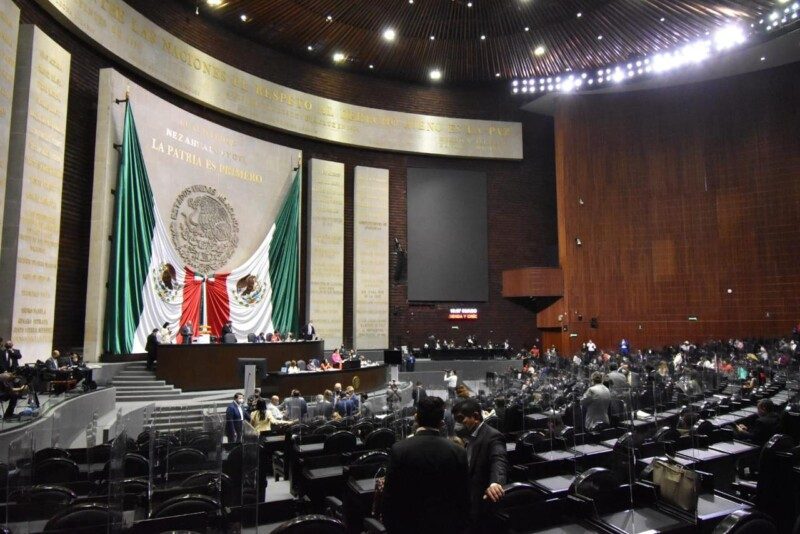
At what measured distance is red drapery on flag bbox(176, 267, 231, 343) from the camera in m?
17.1

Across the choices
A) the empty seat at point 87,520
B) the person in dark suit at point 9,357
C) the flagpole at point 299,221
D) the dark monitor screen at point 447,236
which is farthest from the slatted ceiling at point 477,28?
the empty seat at point 87,520

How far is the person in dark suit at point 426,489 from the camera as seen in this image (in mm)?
2500

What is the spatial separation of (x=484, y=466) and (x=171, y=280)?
1520 centimetres

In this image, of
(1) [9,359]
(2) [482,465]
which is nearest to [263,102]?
(1) [9,359]

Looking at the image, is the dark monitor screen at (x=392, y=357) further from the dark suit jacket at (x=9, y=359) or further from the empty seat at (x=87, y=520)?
the empty seat at (x=87, y=520)

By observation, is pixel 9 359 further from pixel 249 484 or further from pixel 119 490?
pixel 249 484

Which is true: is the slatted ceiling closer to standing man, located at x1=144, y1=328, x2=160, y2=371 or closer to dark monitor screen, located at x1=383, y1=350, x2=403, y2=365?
standing man, located at x1=144, y1=328, x2=160, y2=371

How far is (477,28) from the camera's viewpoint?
2089cm

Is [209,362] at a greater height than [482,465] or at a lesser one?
lesser

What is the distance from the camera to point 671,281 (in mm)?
23391

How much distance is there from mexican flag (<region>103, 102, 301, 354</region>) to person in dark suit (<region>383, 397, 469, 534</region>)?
44.8 feet

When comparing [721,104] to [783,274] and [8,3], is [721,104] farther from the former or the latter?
[8,3]

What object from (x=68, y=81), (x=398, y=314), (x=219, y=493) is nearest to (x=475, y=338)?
(x=398, y=314)

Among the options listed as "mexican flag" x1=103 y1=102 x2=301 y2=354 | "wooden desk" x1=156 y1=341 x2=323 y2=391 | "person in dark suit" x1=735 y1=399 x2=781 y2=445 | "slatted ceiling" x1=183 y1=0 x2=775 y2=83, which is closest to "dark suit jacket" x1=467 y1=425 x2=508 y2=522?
"person in dark suit" x1=735 y1=399 x2=781 y2=445
